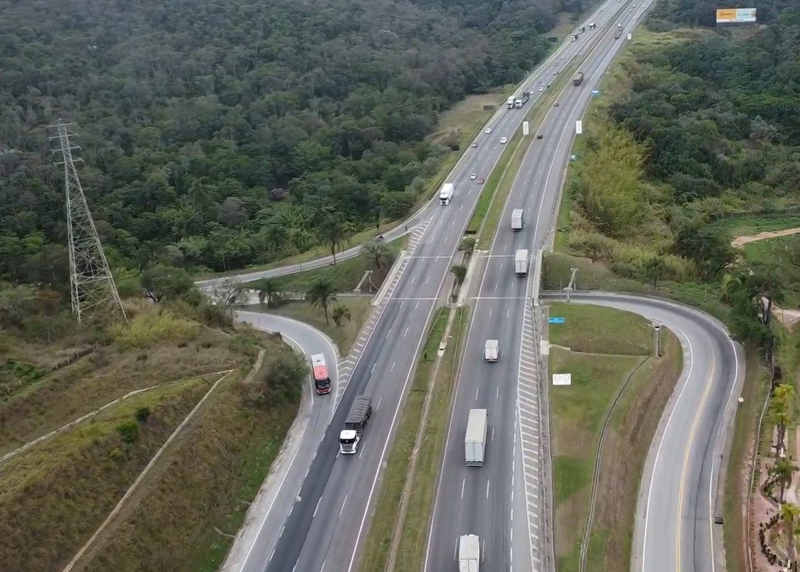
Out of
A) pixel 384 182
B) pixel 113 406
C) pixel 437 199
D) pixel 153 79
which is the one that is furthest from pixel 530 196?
pixel 153 79

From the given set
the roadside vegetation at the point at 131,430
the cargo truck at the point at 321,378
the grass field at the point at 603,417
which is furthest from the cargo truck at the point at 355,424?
the grass field at the point at 603,417

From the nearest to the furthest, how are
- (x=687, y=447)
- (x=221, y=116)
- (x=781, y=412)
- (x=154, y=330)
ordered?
(x=781, y=412) → (x=687, y=447) → (x=154, y=330) → (x=221, y=116)

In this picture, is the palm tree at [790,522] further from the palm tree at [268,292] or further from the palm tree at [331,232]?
the palm tree at [331,232]

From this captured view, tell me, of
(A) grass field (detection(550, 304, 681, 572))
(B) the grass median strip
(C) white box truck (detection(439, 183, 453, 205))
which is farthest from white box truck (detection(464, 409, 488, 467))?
(C) white box truck (detection(439, 183, 453, 205))

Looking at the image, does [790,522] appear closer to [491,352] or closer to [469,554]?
[469,554]

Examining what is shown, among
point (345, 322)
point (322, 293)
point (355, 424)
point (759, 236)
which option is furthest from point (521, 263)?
point (759, 236)
